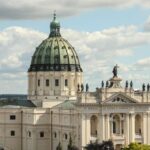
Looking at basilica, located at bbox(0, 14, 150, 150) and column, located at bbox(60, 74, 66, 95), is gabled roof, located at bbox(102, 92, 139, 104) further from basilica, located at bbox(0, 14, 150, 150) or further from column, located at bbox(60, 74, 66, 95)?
column, located at bbox(60, 74, 66, 95)

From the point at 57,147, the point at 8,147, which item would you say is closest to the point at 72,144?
the point at 57,147

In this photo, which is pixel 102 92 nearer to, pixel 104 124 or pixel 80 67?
pixel 104 124

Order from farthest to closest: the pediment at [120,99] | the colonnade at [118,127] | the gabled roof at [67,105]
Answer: the gabled roof at [67,105]
the pediment at [120,99]
the colonnade at [118,127]

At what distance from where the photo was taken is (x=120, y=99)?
475 ft

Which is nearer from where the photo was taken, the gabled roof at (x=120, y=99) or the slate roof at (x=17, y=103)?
the gabled roof at (x=120, y=99)

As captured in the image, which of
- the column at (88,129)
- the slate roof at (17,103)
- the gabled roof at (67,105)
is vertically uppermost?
the slate roof at (17,103)

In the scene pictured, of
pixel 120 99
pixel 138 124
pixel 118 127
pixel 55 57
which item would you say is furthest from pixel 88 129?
pixel 55 57

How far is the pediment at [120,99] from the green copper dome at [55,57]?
19774 millimetres

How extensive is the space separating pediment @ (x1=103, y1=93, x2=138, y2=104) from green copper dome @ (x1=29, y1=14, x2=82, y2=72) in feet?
64.9

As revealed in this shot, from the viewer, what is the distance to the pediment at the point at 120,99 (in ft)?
472

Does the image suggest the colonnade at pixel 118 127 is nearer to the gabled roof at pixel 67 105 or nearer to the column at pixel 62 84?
the gabled roof at pixel 67 105

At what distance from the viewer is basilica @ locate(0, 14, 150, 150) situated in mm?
143875

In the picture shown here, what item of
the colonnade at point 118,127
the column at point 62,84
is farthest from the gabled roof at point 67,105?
the colonnade at point 118,127

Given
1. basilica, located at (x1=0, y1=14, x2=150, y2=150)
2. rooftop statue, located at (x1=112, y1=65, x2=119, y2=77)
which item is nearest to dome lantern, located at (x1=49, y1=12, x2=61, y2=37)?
basilica, located at (x1=0, y1=14, x2=150, y2=150)
